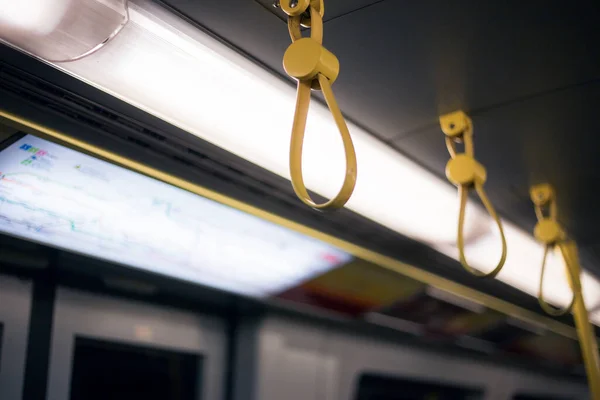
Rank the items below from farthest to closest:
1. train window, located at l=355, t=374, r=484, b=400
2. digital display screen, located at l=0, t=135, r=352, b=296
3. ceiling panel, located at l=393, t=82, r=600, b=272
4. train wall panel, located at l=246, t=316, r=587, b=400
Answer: train window, located at l=355, t=374, r=484, b=400 → train wall panel, located at l=246, t=316, r=587, b=400 → ceiling panel, located at l=393, t=82, r=600, b=272 → digital display screen, located at l=0, t=135, r=352, b=296

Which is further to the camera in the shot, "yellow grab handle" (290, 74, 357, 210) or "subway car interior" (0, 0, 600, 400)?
"subway car interior" (0, 0, 600, 400)

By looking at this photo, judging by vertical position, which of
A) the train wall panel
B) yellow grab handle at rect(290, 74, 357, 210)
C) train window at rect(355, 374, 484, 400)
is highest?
yellow grab handle at rect(290, 74, 357, 210)

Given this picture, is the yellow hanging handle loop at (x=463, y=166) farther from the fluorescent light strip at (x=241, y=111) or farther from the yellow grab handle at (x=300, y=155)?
→ the yellow grab handle at (x=300, y=155)

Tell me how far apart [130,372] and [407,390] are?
1.67 meters

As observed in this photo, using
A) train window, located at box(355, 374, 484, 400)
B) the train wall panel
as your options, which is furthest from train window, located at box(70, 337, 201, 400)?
train window, located at box(355, 374, 484, 400)

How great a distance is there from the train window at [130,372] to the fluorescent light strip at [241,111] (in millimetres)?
840

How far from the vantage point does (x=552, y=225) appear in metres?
1.73

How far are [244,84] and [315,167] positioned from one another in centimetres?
33

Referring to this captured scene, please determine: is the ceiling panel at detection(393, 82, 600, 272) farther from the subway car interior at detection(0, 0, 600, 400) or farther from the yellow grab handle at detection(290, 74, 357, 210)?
the yellow grab handle at detection(290, 74, 357, 210)

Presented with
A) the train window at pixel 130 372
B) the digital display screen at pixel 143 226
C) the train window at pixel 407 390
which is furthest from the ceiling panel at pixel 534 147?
the train window at pixel 407 390

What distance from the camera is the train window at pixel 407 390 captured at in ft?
9.52

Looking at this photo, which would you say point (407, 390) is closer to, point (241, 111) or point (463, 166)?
point (463, 166)

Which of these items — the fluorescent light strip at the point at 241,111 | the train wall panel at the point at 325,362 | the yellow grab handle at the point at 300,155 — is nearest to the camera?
the yellow grab handle at the point at 300,155

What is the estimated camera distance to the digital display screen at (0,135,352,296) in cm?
133
